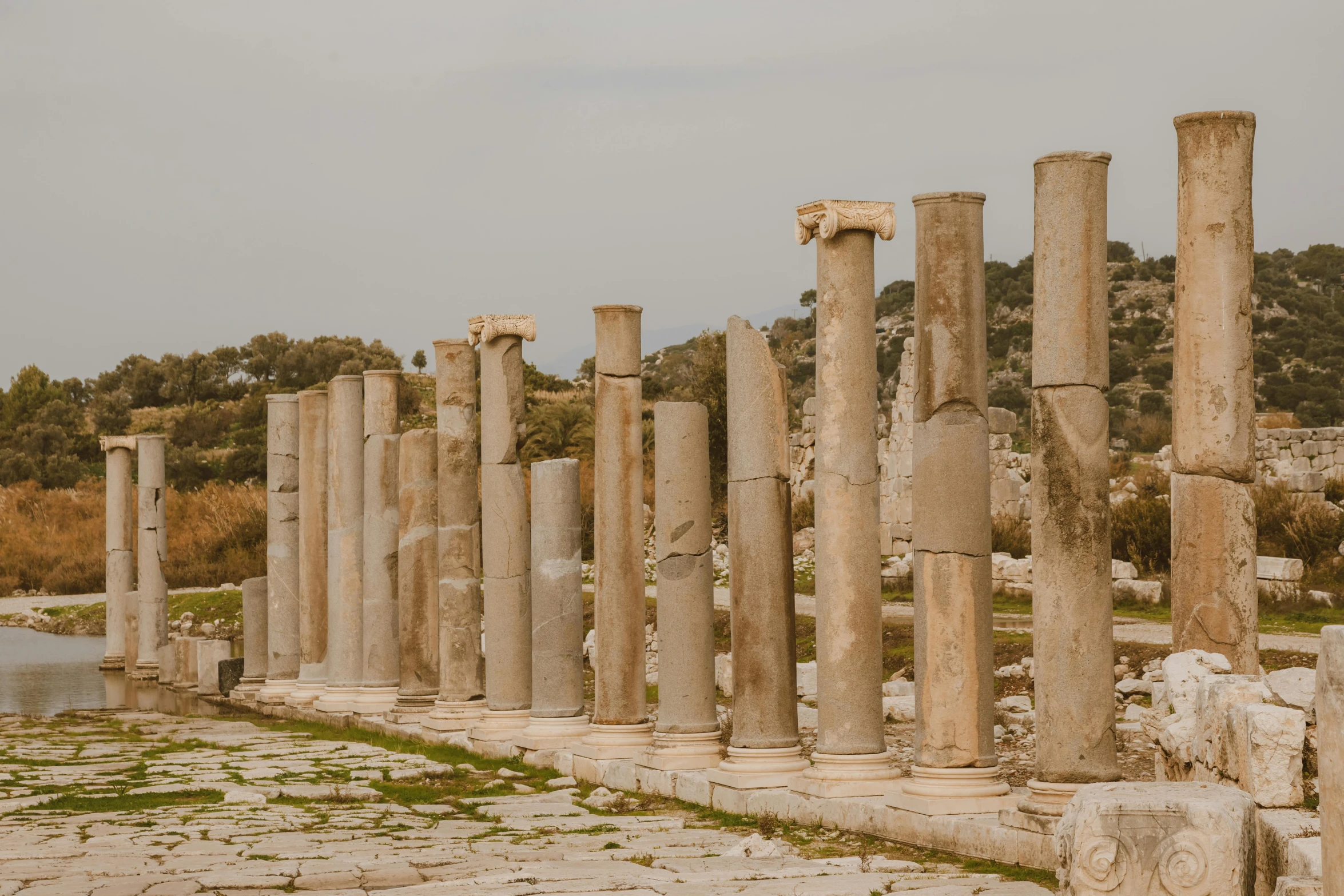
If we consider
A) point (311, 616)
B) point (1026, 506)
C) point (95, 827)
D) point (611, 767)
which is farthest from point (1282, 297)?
point (95, 827)

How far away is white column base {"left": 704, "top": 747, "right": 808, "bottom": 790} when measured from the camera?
11.4m

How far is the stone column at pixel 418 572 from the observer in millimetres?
17562

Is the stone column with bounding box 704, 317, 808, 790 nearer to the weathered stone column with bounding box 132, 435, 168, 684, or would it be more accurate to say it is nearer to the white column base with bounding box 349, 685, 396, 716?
the white column base with bounding box 349, 685, 396, 716

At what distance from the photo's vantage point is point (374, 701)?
1823cm

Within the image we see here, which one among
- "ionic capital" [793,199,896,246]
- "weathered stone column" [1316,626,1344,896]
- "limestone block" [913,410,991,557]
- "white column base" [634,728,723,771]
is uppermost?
"ionic capital" [793,199,896,246]

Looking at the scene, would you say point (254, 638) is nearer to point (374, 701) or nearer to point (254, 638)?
point (254, 638)

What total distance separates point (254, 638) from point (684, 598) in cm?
1159

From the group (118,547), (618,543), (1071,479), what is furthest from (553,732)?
(118,547)

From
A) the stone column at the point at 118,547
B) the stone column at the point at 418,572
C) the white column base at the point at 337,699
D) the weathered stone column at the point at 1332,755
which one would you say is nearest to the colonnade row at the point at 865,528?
the stone column at the point at 418,572

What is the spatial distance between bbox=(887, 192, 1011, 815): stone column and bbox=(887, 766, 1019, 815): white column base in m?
0.01

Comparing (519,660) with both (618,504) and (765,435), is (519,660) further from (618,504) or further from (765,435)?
(765,435)

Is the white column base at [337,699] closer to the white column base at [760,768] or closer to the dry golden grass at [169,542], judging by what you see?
the white column base at [760,768]

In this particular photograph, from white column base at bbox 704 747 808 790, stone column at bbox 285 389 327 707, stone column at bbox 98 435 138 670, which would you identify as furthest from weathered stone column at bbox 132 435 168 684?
white column base at bbox 704 747 808 790

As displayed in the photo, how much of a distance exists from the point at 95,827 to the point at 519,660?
17.6 feet
